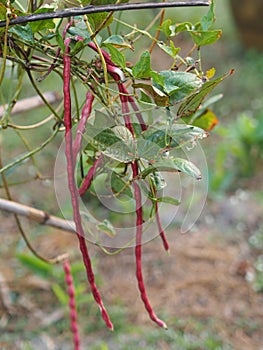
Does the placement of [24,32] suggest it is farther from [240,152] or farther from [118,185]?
[240,152]

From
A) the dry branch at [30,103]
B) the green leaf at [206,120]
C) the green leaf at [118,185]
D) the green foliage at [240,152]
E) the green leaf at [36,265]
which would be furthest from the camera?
the green foliage at [240,152]

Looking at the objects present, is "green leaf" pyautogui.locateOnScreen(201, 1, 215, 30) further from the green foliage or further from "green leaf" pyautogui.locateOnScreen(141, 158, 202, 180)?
the green foliage

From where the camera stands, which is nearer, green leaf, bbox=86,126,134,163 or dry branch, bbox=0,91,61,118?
→ green leaf, bbox=86,126,134,163

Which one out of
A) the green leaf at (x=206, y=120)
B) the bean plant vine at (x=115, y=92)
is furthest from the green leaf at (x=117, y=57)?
the green leaf at (x=206, y=120)

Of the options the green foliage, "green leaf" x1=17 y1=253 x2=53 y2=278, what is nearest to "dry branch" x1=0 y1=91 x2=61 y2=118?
"green leaf" x1=17 y1=253 x2=53 y2=278

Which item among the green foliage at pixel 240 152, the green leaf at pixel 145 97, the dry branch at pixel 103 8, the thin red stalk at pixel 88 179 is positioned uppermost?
the dry branch at pixel 103 8

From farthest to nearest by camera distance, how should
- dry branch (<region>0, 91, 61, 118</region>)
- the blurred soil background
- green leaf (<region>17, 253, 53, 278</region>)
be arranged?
green leaf (<region>17, 253, 53, 278</region>), the blurred soil background, dry branch (<region>0, 91, 61, 118</region>)

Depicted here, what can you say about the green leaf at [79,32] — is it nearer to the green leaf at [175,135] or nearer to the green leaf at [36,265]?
the green leaf at [175,135]

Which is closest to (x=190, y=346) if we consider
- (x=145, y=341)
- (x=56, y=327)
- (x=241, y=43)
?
(x=145, y=341)

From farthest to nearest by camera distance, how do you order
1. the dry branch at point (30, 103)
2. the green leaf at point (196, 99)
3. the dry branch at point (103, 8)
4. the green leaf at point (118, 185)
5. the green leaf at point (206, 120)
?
1. the dry branch at point (30, 103)
2. the green leaf at point (206, 120)
3. the green leaf at point (118, 185)
4. the green leaf at point (196, 99)
5. the dry branch at point (103, 8)
